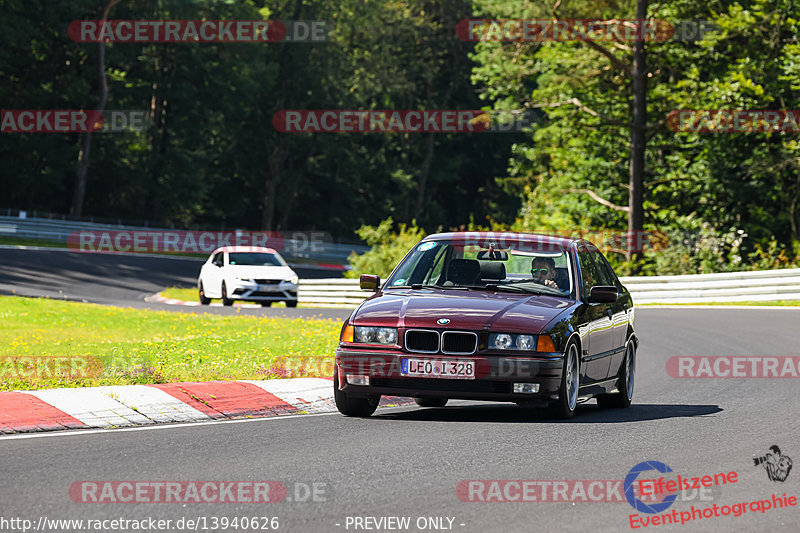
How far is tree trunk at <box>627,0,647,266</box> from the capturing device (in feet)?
122

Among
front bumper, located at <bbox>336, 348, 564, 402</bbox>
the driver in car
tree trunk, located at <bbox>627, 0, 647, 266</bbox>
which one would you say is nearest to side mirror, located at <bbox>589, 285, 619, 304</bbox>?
the driver in car

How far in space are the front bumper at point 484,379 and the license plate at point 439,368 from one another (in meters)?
0.03

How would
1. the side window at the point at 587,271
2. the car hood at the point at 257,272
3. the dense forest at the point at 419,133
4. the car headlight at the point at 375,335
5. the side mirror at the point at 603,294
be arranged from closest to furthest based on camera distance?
the car headlight at the point at 375,335 < the side mirror at the point at 603,294 < the side window at the point at 587,271 < the car hood at the point at 257,272 < the dense forest at the point at 419,133

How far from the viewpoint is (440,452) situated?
866 cm

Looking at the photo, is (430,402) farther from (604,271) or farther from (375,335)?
(604,271)

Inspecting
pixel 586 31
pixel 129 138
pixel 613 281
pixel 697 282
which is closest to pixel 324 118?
pixel 129 138

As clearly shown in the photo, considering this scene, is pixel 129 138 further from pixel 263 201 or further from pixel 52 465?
pixel 52 465

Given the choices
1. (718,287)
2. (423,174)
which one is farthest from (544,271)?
(423,174)

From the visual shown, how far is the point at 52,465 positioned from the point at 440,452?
2608mm

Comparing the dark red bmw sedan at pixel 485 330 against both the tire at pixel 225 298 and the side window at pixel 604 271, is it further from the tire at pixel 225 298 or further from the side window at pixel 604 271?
the tire at pixel 225 298

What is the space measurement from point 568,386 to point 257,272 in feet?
71.3

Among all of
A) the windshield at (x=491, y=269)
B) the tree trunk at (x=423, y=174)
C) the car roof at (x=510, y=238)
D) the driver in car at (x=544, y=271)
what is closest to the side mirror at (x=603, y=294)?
the windshield at (x=491, y=269)

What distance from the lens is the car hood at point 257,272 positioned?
31594 mm

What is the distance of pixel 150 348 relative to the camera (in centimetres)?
1530
